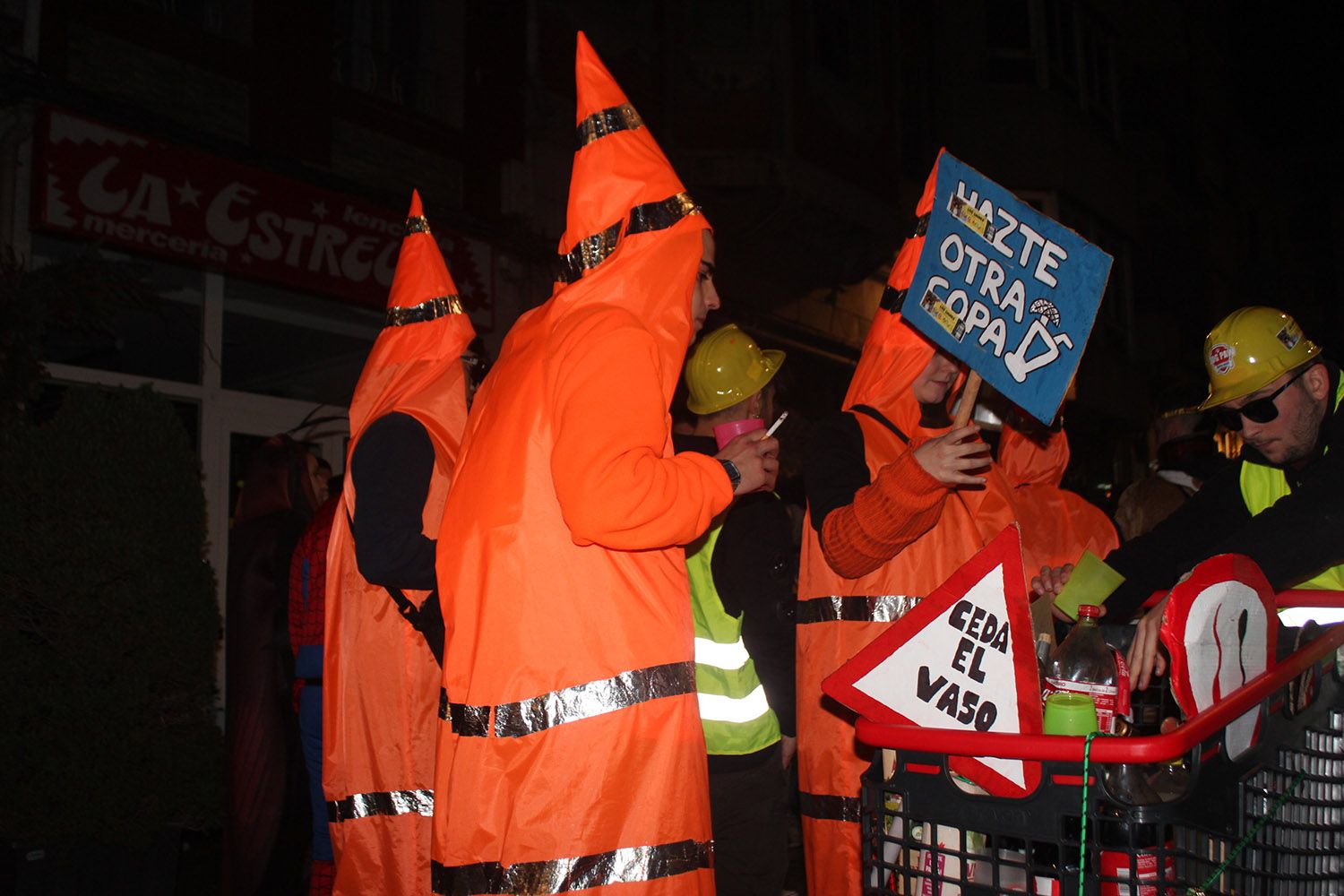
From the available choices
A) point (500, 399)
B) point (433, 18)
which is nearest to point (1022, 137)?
point (433, 18)

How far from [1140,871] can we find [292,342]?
859cm

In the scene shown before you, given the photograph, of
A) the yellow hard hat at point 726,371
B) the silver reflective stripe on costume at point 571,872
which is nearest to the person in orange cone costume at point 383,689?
the yellow hard hat at point 726,371

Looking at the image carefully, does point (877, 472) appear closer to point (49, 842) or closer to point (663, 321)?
point (663, 321)

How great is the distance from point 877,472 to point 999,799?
182cm

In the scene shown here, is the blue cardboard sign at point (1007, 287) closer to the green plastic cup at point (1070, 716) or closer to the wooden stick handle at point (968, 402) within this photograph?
the wooden stick handle at point (968, 402)

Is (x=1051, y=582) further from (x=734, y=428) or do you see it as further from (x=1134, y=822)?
(x=1134, y=822)

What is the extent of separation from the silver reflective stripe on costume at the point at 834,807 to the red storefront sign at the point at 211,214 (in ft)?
19.1

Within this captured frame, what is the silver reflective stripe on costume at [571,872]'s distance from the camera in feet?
7.06

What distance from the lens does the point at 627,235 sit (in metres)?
2.49

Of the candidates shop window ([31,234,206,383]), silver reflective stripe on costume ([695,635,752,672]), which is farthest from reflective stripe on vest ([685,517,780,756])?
shop window ([31,234,206,383])

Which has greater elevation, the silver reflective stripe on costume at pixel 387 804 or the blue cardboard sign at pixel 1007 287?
the blue cardboard sign at pixel 1007 287

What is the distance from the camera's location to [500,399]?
2449 millimetres

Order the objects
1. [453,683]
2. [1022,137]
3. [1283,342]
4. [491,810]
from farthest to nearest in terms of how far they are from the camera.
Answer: [1022,137] → [1283,342] → [453,683] → [491,810]

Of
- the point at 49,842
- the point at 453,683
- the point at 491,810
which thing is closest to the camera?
the point at 491,810
